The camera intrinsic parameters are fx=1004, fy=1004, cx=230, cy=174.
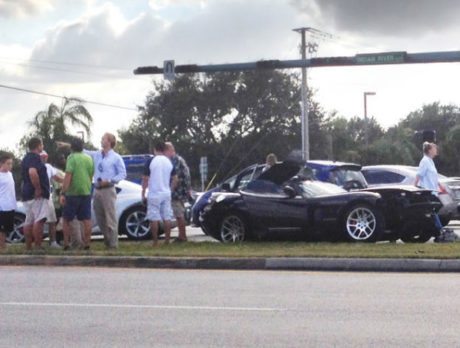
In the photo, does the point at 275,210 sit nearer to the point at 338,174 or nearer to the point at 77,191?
the point at 338,174

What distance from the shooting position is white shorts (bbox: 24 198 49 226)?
15281mm

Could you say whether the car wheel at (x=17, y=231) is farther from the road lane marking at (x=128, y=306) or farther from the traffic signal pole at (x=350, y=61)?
Result: the traffic signal pole at (x=350, y=61)

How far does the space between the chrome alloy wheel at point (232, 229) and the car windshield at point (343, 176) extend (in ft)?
8.19

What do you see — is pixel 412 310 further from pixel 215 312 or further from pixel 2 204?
pixel 2 204

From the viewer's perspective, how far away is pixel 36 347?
784 centimetres

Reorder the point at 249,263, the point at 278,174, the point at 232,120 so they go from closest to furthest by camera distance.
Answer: the point at 249,263 < the point at 278,174 < the point at 232,120

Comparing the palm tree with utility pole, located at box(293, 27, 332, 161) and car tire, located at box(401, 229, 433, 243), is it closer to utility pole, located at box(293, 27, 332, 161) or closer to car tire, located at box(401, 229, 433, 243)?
utility pole, located at box(293, 27, 332, 161)

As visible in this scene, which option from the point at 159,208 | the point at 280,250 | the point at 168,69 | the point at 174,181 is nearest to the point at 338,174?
the point at 174,181

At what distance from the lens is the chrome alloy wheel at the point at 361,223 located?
52.9 feet

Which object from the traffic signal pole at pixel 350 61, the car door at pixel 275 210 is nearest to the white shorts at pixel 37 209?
the car door at pixel 275 210

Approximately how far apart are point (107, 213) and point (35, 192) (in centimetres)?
114

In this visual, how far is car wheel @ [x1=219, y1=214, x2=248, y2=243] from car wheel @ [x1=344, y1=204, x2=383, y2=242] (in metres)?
1.81

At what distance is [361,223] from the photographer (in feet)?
53.1

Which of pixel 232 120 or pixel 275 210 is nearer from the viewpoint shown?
pixel 275 210
